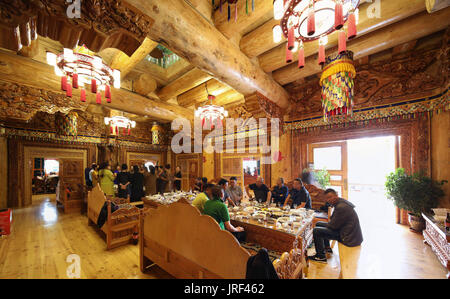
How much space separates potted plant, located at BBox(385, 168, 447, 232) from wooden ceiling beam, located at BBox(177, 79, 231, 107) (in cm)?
530

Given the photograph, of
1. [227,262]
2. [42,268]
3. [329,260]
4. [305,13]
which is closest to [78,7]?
[305,13]

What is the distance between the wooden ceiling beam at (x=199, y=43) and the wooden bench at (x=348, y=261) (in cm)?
373

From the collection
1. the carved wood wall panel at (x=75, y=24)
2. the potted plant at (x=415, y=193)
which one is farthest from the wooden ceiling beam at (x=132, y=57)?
the potted plant at (x=415, y=193)

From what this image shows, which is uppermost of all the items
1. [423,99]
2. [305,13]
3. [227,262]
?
[305,13]

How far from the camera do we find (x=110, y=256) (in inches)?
125

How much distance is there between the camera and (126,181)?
233 inches

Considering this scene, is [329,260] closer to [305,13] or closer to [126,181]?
[305,13]

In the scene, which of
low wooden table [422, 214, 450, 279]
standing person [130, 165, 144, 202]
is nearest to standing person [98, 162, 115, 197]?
standing person [130, 165, 144, 202]

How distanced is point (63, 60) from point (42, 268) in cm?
366

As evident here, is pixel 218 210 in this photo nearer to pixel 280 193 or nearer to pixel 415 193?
pixel 280 193

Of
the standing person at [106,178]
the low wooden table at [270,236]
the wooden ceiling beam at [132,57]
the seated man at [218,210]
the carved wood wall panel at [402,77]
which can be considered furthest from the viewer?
the standing person at [106,178]

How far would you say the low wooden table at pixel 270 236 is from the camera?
231 centimetres

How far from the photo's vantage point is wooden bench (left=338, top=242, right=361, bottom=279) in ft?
8.24

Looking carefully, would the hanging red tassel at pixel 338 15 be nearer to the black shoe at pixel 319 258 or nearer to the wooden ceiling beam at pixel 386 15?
the wooden ceiling beam at pixel 386 15
